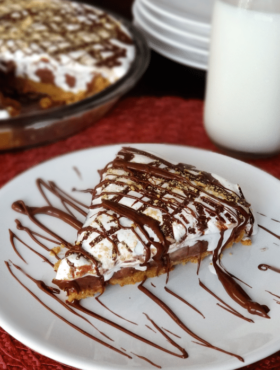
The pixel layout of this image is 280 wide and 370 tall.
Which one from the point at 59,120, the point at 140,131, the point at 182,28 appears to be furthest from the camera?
the point at 182,28

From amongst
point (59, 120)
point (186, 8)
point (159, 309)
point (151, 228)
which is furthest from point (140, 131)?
point (159, 309)

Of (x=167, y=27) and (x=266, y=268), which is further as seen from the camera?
(x=167, y=27)

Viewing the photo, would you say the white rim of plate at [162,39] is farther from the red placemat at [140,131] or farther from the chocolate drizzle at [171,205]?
the chocolate drizzle at [171,205]

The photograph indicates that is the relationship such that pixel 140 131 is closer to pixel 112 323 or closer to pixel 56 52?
pixel 56 52

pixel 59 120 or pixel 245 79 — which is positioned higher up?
pixel 245 79

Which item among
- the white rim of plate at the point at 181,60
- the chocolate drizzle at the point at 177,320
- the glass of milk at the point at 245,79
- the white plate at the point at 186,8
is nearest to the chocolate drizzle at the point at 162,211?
the chocolate drizzle at the point at 177,320

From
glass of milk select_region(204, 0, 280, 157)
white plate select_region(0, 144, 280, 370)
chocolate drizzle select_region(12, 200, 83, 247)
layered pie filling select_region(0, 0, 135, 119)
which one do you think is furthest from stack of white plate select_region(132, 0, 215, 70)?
chocolate drizzle select_region(12, 200, 83, 247)

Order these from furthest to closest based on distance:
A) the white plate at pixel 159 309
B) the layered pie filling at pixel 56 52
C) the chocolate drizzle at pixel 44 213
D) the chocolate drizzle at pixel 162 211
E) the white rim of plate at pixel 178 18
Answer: the layered pie filling at pixel 56 52 < the white rim of plate at pixel 178 18 < the chocolate drizzle at pixel 44 213 < the chocolate drizzle at pixel 162 211 < the white plate at pixel 159 309

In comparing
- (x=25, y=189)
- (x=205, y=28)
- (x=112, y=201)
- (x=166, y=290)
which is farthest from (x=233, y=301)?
(x=205, y=28)
